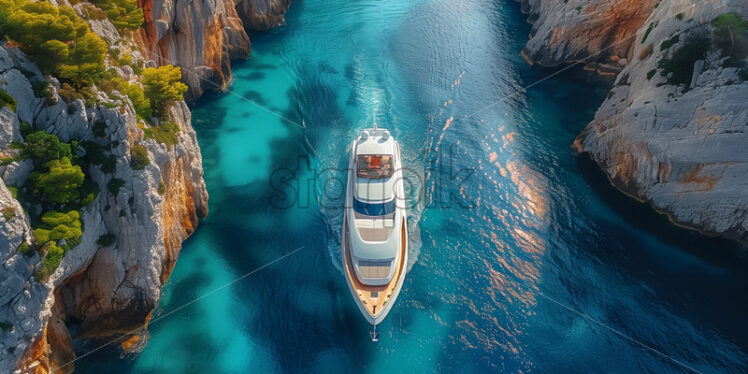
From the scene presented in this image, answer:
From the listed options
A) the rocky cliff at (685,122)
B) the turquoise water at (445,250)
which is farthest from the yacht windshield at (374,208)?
the rocky cliff at (685,122)

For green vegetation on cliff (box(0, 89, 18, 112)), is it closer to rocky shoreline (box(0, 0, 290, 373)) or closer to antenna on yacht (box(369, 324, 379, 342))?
rocky shoreline (box(0, 0, 290, 373))

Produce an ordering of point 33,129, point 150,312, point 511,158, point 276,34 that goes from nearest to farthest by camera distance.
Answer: point 33,129, point 150,312, point 511,158, point 276,34

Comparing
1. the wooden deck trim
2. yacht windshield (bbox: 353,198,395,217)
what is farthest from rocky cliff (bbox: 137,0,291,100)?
the wooden deck trim

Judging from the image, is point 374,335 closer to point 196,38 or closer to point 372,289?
point 372,289

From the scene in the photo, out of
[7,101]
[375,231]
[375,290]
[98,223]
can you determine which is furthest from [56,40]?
[375,290]

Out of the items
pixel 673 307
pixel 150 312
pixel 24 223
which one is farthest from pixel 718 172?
pixel 24 223

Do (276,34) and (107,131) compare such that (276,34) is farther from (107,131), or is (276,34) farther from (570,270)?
(570,270)
